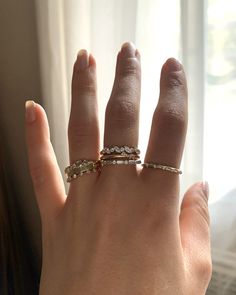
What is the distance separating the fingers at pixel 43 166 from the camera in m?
0.60

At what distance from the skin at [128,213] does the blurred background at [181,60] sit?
10cm

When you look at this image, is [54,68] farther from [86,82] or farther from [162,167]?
[162,167]

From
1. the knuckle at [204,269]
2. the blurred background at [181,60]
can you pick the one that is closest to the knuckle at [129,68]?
the blurred background at [181,60]

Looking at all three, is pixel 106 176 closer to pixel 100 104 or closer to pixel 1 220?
pixel 100 104

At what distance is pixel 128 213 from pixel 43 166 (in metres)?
0.14

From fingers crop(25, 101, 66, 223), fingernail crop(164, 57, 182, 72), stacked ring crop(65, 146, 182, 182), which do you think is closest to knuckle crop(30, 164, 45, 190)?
fingers crop(25, 101, 66, 223)

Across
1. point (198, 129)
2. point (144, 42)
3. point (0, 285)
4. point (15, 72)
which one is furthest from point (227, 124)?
point (0, 285)

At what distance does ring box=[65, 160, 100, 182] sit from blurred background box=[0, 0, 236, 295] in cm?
16

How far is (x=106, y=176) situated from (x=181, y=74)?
148mm

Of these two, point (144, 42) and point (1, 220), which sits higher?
point (144, 42)

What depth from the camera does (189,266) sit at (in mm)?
543

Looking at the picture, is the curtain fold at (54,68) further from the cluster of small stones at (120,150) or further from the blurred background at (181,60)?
the cluster of small stones at (120,150)

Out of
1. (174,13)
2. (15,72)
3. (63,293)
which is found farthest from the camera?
(15,72)

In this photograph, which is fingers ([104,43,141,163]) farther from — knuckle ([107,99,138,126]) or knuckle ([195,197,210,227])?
knuckle ([195,197,210,227])
